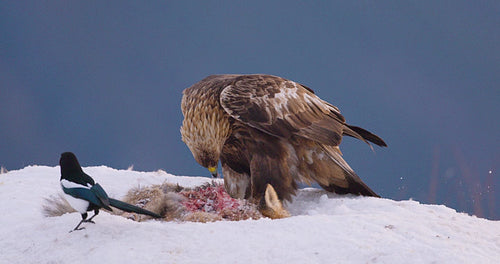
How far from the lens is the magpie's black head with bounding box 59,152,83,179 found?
9.89 feet

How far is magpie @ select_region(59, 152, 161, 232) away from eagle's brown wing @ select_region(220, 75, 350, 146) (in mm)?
1842

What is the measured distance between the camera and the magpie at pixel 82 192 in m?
2.93

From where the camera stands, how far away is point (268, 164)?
4676mm

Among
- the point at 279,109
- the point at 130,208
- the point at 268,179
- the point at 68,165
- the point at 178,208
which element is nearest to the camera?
the point at 130,208

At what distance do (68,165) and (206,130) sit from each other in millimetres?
1836

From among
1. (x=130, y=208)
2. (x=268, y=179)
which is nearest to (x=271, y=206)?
(x=268, y=179)

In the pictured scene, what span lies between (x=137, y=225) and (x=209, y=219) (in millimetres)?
809

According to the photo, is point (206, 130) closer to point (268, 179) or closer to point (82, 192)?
point (268, 179)

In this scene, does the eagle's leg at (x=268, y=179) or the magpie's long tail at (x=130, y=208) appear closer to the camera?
the magpie's long tail at (x=130, y=208)

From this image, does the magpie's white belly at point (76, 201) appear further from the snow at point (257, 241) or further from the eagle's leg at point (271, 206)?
the eagle's leg at point (271, 206)

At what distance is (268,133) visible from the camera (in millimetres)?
4645

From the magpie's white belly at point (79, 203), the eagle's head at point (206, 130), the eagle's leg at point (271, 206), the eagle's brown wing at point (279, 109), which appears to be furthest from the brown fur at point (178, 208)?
the magpie's white belly at point (79, 203)

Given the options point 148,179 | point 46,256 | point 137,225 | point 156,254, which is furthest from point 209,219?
point 148,179

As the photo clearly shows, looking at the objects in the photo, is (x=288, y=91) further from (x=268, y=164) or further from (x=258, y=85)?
(x=268, y=164)
